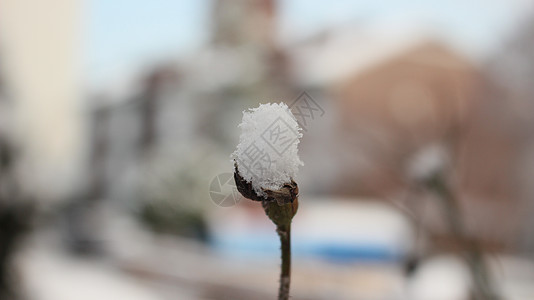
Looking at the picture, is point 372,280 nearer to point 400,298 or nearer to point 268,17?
point 400,298

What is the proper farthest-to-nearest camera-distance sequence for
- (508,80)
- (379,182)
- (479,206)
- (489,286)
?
(508,80) → (479,206) → (379,182) → (489,286)

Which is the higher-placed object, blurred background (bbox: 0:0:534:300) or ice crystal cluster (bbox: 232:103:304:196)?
blurred background (bbox: 0:0:534:300)

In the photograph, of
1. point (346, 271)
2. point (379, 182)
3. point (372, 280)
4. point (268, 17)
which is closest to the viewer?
point (372, 280)

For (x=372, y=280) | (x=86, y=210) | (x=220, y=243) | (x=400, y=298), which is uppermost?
(x=86, y=210)

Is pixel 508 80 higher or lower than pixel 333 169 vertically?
higher

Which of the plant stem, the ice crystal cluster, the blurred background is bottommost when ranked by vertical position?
the plant stem

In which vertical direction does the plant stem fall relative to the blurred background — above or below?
below

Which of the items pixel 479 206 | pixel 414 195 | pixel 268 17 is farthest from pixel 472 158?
pixel 414 195
